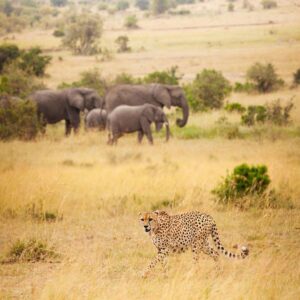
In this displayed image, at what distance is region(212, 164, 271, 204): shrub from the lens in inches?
424

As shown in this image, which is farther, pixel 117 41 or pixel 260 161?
pixel 117 41

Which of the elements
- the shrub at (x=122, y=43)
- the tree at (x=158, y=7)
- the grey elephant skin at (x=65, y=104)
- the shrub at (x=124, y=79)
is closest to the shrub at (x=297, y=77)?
the tree at (x=158, y=7)

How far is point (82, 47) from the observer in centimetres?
2256

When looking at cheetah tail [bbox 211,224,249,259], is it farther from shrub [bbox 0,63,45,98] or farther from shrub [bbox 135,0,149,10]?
shrub [bbox 0,63,45,98]

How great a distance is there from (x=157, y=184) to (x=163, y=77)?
Answer: 11.9m

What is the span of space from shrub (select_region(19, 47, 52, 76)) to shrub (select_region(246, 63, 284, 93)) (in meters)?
5.38

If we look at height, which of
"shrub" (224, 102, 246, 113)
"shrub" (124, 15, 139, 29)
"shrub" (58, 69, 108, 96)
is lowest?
"shrub" (58, 69, 108, 96)

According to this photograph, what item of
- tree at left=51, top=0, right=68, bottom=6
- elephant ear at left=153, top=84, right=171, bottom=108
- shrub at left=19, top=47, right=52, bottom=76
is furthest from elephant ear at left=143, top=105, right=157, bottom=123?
shrub at left=19, top=47, right=52, bottom=76

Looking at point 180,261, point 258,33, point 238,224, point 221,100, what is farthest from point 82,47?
point 180,261

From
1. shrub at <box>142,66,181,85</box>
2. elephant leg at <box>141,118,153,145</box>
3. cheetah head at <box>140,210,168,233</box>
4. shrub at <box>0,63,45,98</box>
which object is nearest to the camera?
cheetah head at <box>140,210,168,233</box>

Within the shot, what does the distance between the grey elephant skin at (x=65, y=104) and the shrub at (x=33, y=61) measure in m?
0.81

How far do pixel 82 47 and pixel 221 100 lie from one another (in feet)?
12.7

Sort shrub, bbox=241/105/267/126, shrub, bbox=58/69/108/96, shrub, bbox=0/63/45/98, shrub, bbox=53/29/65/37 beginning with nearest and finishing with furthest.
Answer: shrub, bbox=241/105/267/126, shrub, bbox=53/29/65/37, shrub, bbox=0/63/45/98, shrub, bbox=58/69/108/96

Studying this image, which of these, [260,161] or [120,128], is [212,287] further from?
[120,128]
